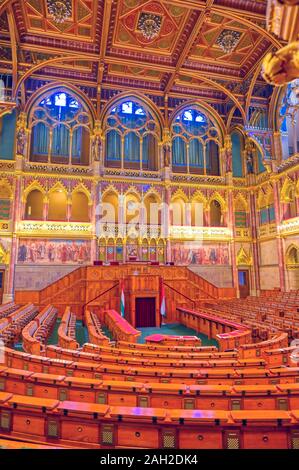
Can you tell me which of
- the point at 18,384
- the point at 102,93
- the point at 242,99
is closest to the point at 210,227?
the point at 242,99

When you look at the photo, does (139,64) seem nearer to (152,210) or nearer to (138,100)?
(138,100)

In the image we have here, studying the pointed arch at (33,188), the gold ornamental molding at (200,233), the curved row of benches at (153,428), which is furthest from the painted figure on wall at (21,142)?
the curved row of benches at (153,428)

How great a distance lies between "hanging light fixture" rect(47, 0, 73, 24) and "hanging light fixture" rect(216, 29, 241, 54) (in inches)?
330

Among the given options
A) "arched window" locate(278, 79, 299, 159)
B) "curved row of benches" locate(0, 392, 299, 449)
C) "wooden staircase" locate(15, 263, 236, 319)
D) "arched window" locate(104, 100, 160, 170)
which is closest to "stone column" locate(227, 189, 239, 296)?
"arched window" locate(278, 79, 299, 159)

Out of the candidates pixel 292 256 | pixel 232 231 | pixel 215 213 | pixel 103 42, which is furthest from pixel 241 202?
pixel 103 42

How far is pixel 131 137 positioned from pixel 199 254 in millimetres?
9577

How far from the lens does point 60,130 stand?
20.4 m

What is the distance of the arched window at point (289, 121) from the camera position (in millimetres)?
18391

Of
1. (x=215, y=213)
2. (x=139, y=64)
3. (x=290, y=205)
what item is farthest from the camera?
(x=215, y=213)

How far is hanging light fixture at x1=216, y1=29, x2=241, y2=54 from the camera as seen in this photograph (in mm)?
17031

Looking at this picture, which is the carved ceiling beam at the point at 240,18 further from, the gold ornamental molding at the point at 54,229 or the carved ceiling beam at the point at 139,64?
the gold ornamental molding at the point at 54,229

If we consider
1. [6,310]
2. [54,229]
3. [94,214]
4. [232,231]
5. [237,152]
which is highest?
[237,152]

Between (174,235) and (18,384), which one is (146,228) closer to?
(174,235)
